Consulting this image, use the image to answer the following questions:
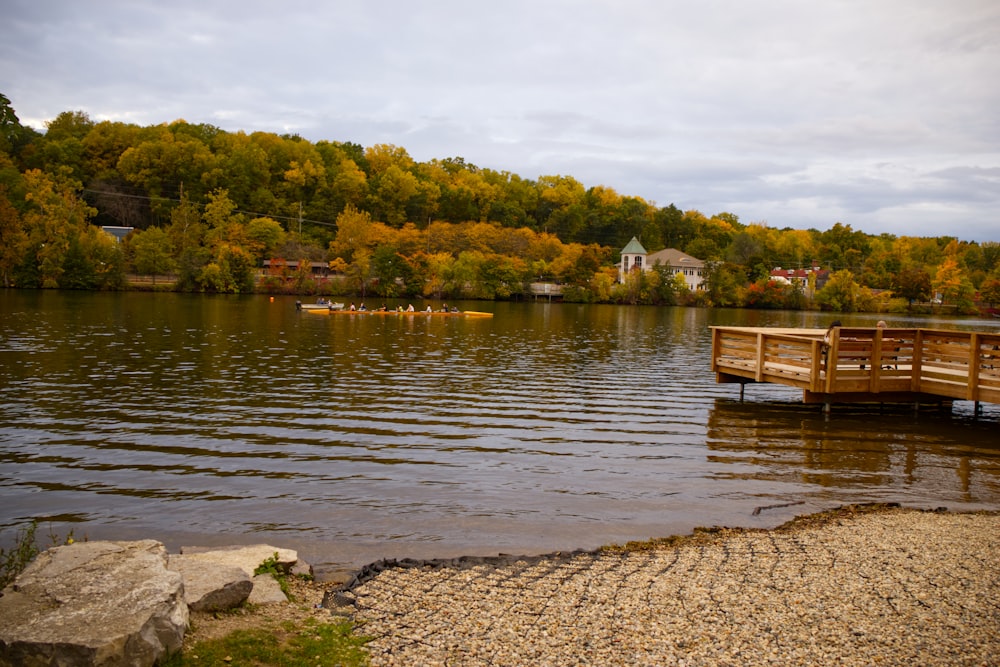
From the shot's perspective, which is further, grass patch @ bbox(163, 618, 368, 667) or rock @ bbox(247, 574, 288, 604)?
rock @ bbox(247, 574, 288, 604)

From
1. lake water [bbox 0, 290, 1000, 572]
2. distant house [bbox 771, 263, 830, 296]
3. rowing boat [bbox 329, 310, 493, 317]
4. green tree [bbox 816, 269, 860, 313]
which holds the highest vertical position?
distant house [bbox 771, 263, 830, 296]

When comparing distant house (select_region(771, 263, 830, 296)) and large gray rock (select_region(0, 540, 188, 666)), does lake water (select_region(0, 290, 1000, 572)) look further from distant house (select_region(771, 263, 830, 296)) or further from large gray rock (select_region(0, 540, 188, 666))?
distant house (select_region(771, 263, 830, 296))

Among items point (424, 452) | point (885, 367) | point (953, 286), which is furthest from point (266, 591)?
point (953, 286)

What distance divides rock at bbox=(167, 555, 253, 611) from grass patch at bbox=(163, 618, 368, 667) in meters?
0.49

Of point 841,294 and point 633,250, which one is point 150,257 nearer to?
point 633,250

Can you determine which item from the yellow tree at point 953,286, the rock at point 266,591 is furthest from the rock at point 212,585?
the yellow tree at point 953,286

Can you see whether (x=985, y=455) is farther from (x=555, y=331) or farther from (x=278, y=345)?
(x=555, y=331)

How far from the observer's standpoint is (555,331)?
49594mm

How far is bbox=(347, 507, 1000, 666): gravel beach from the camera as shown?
6250 mm

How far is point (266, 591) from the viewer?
24.5 feet

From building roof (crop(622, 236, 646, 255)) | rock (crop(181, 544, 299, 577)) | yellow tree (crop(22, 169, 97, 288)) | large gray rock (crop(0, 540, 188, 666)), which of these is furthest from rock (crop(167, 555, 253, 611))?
building roof (crop(622, 236, 646, 255))

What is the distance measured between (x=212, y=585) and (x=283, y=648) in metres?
1.12

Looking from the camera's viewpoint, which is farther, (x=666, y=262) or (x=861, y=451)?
(x=666, y=262)

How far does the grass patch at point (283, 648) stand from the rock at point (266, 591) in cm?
65
